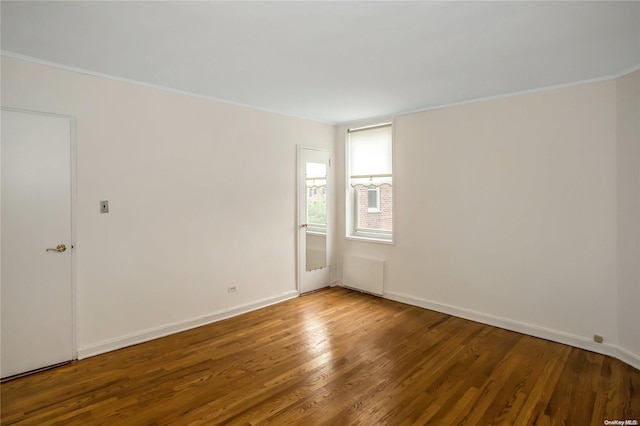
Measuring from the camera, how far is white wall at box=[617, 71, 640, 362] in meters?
3.02

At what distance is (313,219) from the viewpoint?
17.4ft

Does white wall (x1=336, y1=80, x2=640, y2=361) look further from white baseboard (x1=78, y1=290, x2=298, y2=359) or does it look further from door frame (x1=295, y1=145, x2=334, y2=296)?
white baseboard (x1=78, y1=290, x2=298, y2=359)

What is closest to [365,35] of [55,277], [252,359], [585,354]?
[252,359]

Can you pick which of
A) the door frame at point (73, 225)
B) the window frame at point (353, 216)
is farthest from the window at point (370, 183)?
the door frame at point (73, 225)

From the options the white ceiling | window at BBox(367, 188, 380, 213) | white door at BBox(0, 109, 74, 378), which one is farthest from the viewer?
window at BBox(367, 188, 380, 213)

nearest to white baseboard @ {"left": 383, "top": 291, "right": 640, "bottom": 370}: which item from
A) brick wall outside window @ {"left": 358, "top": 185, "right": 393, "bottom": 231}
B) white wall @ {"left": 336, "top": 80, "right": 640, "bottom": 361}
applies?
white wall @ {"left": 336, "top": 80, "right": 640, "bottom": 361}

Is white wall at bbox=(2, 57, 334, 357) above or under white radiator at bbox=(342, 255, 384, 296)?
above

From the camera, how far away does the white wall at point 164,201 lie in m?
3.18

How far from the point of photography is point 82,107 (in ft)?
10.4

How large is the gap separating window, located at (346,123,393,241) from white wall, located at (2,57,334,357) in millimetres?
1114

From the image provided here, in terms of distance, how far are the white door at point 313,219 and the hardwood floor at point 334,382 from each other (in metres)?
1.40

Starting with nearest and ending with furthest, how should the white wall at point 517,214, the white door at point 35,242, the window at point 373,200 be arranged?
the white door at point 35,242
the white wall at point 517,214
the window at point 373,200

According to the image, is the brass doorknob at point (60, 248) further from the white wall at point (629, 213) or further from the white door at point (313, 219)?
the white wall at point (629, 213)

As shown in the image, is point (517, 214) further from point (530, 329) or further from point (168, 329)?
point (168, 329)
